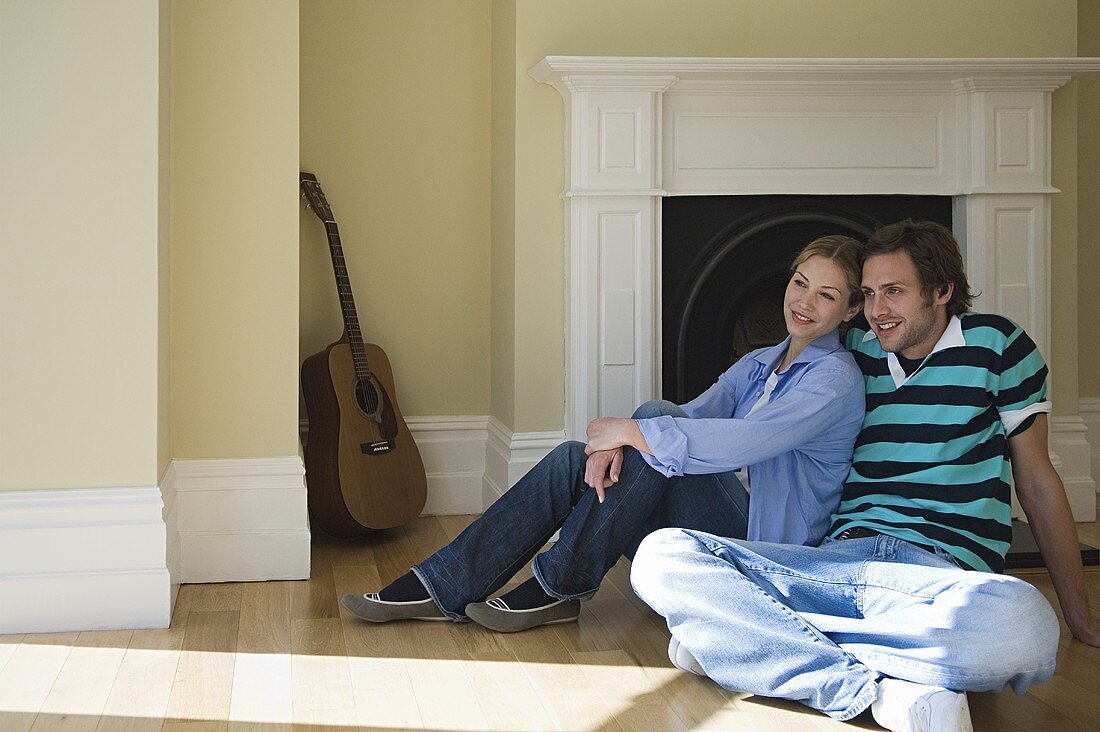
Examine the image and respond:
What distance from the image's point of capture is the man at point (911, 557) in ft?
6.12

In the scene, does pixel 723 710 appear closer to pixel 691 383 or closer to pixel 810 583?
pixel 810 583

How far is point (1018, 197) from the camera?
3482 millimetres

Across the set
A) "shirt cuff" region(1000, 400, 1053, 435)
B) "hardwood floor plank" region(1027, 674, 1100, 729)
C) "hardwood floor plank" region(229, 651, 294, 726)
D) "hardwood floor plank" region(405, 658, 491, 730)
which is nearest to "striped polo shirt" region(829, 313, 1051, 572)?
"shirt cuff" region(1000, 400, 1053, 435)

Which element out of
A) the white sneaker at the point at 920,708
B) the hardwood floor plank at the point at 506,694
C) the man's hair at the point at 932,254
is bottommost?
the hardwood floor plank at the point at 506,694

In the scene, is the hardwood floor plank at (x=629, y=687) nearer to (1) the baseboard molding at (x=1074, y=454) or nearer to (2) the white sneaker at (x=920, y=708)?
(2) the white sneaker at (x=920, y=708)

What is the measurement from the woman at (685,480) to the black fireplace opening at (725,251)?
34.6 inches

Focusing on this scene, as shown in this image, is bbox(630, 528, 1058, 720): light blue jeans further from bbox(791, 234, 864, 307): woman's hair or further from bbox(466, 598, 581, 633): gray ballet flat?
bbox(791, 234, 864, 307): woman's hair

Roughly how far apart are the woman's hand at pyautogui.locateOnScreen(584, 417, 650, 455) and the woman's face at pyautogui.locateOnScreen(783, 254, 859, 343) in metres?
0.38

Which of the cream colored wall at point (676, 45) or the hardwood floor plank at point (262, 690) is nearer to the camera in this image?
the hardwood floor plank at point (262, 690)

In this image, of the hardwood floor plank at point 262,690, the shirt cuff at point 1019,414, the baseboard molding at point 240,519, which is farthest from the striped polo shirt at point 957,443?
the baseboard molding at point 240,519

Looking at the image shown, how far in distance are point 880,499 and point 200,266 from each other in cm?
175

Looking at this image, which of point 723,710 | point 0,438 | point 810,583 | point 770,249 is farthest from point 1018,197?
point 0,438

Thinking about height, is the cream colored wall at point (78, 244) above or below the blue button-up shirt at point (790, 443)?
above

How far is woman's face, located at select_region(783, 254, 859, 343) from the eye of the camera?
2.30 meters
